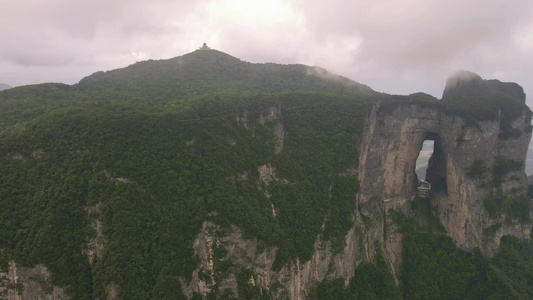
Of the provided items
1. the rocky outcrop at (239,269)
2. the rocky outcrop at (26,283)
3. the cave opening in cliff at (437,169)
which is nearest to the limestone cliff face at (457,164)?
the cave opening in cliff at (437,169)

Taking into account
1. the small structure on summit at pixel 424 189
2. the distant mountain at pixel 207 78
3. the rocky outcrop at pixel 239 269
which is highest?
the distant mountain at pixel 207 78

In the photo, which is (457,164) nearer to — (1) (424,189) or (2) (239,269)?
(1) (424,189)

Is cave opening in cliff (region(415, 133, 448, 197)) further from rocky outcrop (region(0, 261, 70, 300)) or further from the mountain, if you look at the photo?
rocky outcrop (region(0, 261, 70, 300))

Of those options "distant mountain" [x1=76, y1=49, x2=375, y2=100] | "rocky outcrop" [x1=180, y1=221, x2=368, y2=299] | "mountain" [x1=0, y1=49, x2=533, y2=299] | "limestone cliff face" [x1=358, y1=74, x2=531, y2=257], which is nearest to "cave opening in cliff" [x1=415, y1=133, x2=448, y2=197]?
"limestone cliff face" [x1=358, y1=74, x2=531, y2=257]

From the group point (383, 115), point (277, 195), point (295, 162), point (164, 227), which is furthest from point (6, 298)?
point (383, 115)

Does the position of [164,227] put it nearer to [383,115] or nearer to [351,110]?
[351,110]

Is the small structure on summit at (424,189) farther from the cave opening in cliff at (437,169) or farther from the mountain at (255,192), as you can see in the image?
the mountain at (255,192)
